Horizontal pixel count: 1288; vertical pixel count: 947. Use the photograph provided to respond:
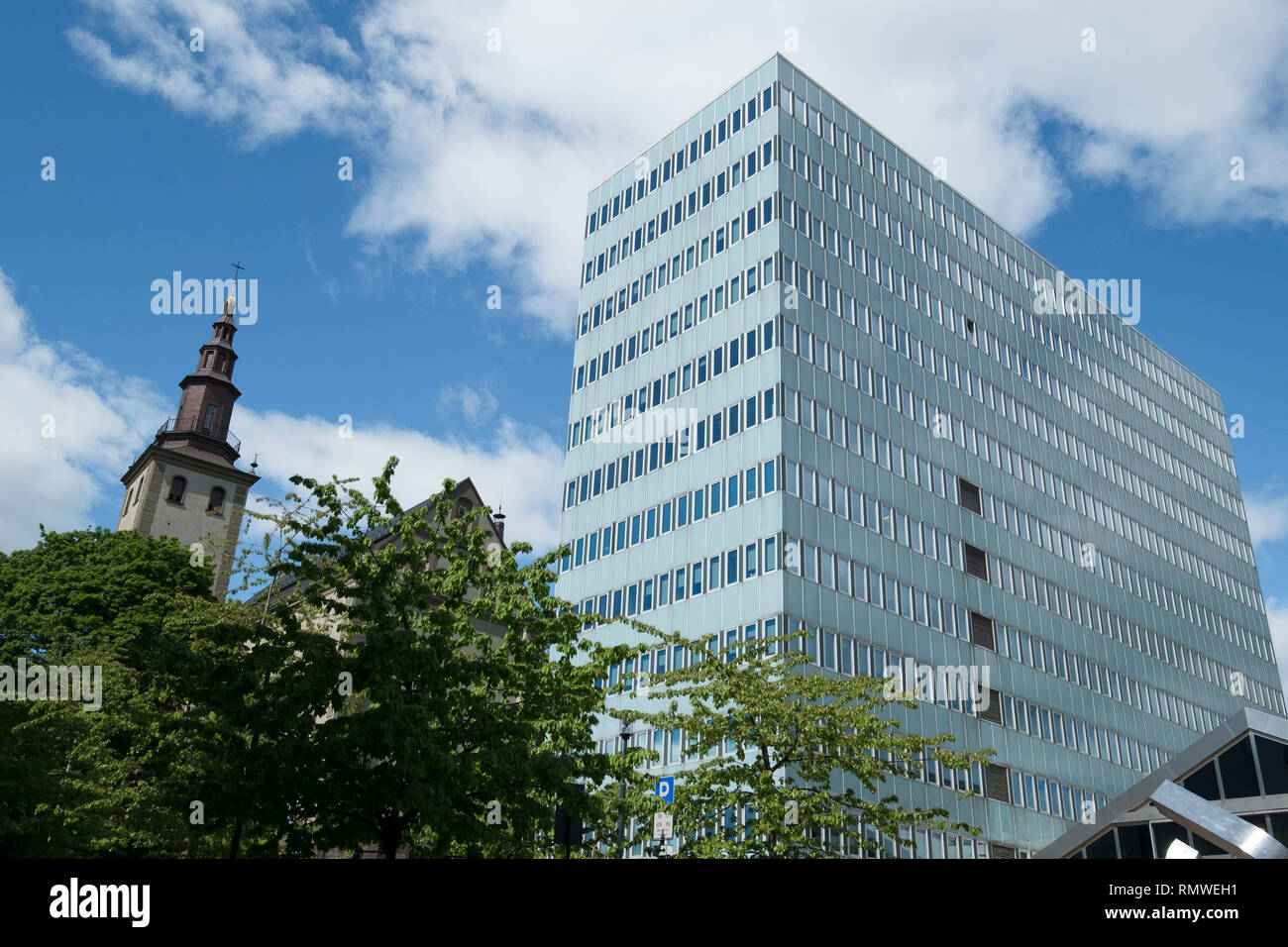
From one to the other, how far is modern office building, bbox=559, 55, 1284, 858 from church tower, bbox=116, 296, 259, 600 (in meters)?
31.8

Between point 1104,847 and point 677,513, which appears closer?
point 1104,847

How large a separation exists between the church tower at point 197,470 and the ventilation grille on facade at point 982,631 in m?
50.6

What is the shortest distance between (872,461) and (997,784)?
61.9 feet

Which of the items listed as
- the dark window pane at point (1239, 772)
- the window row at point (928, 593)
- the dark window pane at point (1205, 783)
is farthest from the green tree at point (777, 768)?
the window row at point (928, 593)

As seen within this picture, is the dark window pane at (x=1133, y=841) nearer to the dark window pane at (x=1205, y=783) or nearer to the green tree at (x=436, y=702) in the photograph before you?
the dark window pane at (x=1205, y=783)

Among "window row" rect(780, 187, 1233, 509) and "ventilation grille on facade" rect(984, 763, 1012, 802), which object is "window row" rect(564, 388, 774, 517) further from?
"ventilation grille on facade" rect(984, 763, 1012, 802)

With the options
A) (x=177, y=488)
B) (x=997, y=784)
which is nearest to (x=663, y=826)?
(x=997, y=784)

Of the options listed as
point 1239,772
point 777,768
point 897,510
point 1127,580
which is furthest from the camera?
point 1127,580

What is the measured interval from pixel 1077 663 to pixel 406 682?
2310 inches

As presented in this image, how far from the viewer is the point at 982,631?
206 feet

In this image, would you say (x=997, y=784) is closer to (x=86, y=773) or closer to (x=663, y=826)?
(x=663, y=826)

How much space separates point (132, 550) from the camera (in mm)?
52312
